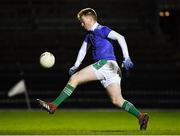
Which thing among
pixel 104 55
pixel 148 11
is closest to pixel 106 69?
pixel 104 55

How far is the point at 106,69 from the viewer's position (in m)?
11.6

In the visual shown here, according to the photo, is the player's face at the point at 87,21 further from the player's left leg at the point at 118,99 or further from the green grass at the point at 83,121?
the green grass at the point at 83,121

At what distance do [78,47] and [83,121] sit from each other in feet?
26.6

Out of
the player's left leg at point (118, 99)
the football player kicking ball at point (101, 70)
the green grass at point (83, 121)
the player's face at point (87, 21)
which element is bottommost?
the green grass at point (83, 121)

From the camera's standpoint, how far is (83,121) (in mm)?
15469

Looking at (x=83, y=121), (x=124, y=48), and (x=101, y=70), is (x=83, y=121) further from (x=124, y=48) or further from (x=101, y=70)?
(x=124, y=48)

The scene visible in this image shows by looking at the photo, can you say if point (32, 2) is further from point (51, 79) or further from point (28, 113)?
point (28, 113)

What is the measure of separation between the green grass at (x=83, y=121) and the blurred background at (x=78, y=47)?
1.90 m

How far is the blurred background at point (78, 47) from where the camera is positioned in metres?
20.5

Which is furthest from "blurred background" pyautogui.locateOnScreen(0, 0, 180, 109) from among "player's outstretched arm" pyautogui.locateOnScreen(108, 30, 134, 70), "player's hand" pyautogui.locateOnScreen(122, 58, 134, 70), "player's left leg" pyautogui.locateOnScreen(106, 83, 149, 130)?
"player's hand" pyautogui.locateOnScreen(122, 58, 134, 70)

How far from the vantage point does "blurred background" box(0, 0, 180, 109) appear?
20.5m

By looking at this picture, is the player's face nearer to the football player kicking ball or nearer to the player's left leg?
the football player kicking ball

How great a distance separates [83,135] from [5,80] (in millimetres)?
10873

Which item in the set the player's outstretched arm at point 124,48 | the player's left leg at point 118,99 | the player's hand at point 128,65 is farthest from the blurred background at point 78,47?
the player's hand at point 128,65
